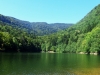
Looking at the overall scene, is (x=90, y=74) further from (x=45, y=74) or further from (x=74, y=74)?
(x=45, y=74)

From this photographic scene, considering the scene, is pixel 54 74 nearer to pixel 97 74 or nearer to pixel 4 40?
pixel 97 74

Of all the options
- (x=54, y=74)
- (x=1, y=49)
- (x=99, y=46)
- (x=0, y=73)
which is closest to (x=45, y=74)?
(x=54, y=74)

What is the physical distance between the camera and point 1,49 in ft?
616

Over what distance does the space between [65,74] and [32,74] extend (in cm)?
858

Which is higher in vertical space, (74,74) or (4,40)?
(4,40)

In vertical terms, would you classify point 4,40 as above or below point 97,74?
above

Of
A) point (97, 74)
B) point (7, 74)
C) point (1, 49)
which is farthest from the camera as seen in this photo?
point (1, 49)

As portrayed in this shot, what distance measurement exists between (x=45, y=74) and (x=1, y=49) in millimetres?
141521

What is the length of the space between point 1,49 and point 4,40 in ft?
42.2

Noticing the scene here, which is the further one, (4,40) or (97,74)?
(4,40)

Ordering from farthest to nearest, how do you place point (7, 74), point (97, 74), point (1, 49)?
point (1, 49) < point (97, 74) < point (7, 74)

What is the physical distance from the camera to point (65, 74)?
176 feet

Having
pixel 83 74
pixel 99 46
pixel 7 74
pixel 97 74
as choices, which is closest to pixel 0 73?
pixel 7 74

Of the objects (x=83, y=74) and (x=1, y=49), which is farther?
(x=1, y=49)
